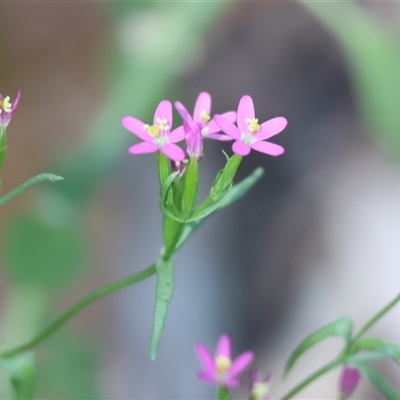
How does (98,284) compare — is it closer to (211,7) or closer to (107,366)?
(107,366)

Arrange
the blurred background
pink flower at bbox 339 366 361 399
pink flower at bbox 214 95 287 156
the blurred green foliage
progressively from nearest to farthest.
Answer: pink flower at bbox 214 95 287 156
pink flower at bbox 339 366 361 399
the blurred green foliage
the blurred background

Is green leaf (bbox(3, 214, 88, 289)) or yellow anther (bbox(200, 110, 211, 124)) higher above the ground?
yellow anther (bbox(200, 110, 211, 124))

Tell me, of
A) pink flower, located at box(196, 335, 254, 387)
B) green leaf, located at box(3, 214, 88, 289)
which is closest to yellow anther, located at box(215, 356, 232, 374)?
pink flower, located at box(196, 335, 254, 387)

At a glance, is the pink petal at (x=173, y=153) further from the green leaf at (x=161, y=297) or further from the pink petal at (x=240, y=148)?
the green leaf at (x=161, y=297)

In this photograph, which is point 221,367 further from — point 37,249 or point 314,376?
point 37,249

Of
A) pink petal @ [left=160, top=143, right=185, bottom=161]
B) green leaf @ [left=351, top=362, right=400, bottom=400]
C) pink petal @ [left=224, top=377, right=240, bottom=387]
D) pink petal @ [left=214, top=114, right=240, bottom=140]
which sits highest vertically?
pink petal @ [left=214, top=114, right=240, bottom=140]

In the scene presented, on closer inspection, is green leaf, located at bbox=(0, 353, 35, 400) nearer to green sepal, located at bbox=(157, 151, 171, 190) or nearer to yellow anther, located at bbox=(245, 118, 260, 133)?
green sepal, located at bbox=(157, 151, 171, 190)

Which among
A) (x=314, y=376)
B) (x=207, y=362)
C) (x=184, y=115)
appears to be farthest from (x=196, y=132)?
(x=314, y=376)
